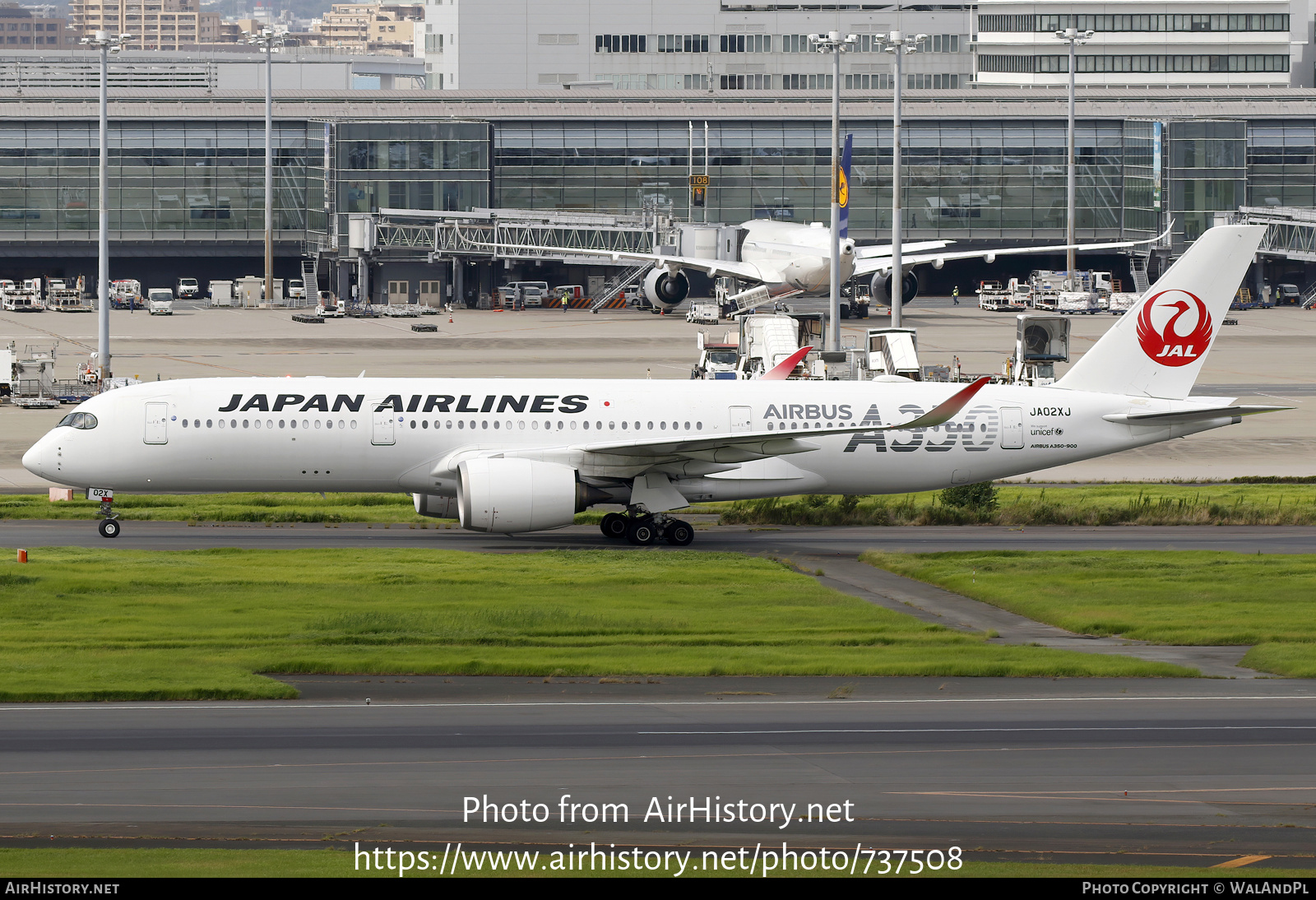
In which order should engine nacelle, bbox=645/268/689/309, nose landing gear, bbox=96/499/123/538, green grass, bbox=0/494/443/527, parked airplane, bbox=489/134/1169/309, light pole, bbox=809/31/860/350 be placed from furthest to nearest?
engine nacelle, bbox=645/268/689/309 < parked airplane, bbox=489/134/1169/309 < light pole, bbox=809/31/860/350 < green grass, bbox=0/494/443/527 < nose landing gear, bbox=96/499/123/538

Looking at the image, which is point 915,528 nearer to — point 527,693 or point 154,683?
point 527,693

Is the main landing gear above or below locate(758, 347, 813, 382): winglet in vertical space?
below

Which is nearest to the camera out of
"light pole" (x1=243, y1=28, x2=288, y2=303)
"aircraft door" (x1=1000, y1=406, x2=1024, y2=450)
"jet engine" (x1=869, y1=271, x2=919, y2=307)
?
"aircraft door" (x1=1000, y1=406, x2=1024, y2=450)

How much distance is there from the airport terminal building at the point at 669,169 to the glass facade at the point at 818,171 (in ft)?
0.56

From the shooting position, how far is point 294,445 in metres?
42.5

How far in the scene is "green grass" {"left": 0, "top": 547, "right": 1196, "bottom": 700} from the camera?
2861 centimetres

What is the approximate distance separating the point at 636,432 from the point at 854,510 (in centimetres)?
926

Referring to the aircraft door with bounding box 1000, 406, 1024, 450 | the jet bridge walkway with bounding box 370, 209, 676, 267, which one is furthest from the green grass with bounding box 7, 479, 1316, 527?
the jet bridge walkway with bounding box 370, 209, 676, 267

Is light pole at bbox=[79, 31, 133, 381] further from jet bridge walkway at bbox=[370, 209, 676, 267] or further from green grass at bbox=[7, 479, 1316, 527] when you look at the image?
jet bridge walkway at bbox=[370, 209, 676, 267]

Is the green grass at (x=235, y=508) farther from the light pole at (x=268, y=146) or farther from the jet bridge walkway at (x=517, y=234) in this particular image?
the light pole at (x=268, y=146)

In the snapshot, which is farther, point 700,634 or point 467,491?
point 467,491

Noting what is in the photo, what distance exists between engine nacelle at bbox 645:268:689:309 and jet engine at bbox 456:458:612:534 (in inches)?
3538
